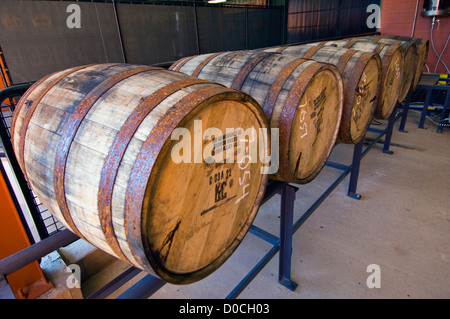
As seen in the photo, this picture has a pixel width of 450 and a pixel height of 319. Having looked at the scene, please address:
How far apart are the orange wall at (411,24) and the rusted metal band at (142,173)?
972 cm

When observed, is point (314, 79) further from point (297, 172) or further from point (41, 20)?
point (41, 20)

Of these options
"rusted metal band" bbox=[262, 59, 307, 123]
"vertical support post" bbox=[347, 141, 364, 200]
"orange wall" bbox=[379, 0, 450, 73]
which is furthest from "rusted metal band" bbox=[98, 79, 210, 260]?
"orange wall" bbox=[379, 0, 450, 73]

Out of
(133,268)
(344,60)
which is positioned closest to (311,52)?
(344,60)

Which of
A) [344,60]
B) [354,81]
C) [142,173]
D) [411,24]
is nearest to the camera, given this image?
[142,173]

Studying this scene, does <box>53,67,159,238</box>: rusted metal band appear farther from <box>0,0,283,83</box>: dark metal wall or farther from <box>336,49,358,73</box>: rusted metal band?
<box>336,49,358,73</box>: rusted metal band

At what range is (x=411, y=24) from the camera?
8.07m

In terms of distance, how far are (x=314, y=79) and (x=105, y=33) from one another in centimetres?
235

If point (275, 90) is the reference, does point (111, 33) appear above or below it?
above

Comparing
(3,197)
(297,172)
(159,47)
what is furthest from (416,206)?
(3,197)

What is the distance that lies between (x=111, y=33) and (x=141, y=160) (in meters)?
2.70

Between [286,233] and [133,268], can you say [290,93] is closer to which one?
[286,233]

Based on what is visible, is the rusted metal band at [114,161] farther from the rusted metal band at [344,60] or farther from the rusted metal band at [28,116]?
the rusted metal band at [344,60]

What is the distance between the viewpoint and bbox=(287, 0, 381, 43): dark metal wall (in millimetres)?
6598

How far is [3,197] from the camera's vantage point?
1695 millimetres
